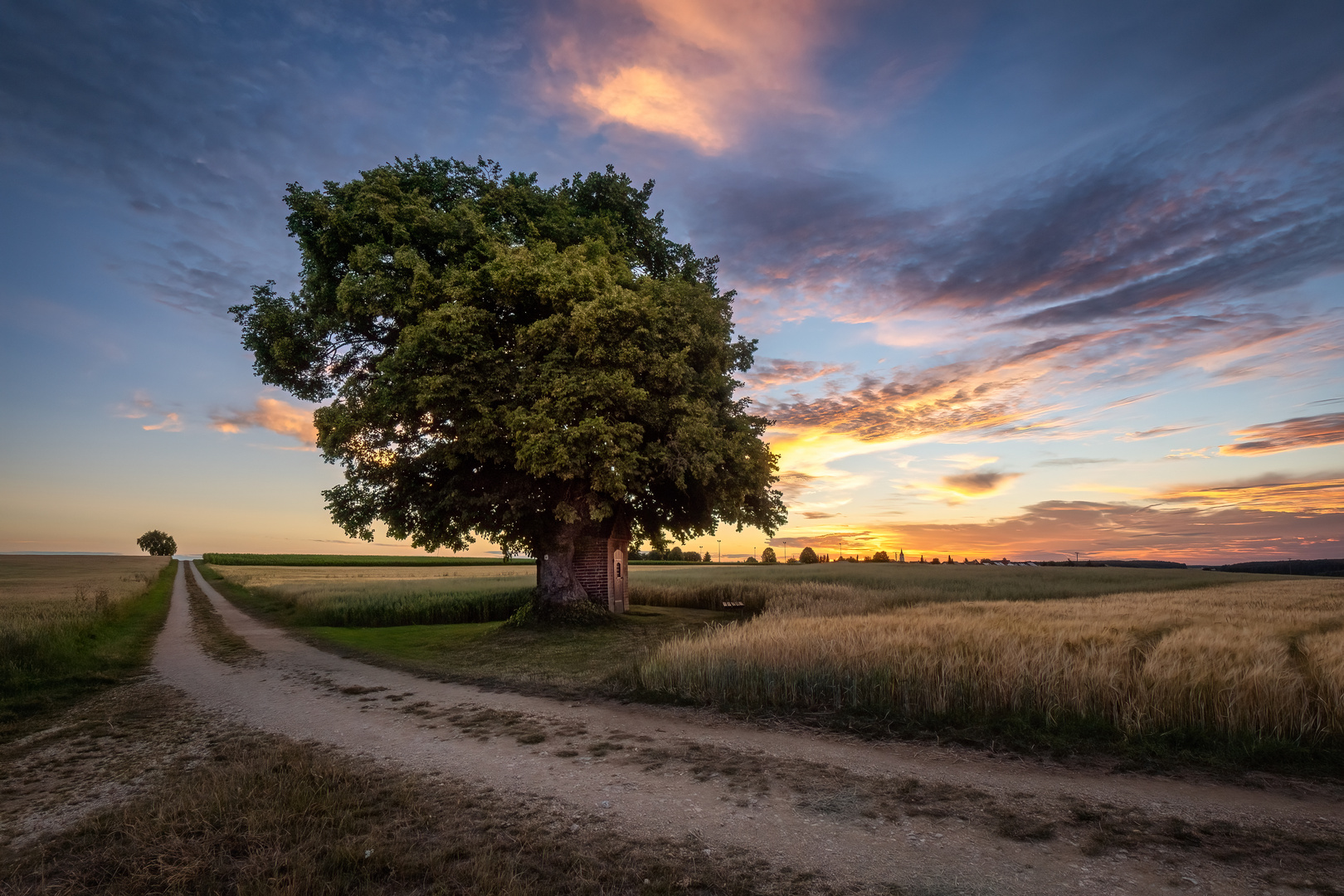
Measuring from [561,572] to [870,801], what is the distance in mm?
17244

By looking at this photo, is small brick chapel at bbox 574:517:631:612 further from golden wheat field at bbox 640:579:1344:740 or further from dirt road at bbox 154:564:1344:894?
dirt road at bbox 154:564:1344:894

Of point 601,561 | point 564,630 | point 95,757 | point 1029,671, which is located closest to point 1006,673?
point 1029,671

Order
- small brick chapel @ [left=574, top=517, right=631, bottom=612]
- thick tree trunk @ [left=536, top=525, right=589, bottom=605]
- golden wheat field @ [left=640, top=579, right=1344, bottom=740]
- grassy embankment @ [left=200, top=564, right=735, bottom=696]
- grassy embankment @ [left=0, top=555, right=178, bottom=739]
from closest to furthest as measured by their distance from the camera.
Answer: golden wheat field @ [left=640, top=579, right=1344, bottom=740]
grassy embankment @ [left=0, top=555, right=178, bottom=739]
grassy embankment @ [left=200, top=564, right=735, bottom=696]
thick tree trunk @ [left=536, top=525, right=589, bottom=605]
small brick chapel @ [left=574, top=517, right=631, bottom=612]

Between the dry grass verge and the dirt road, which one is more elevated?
the dry grass verge

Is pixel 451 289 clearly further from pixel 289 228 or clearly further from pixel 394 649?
pixel 394 649

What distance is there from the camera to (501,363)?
19.2m

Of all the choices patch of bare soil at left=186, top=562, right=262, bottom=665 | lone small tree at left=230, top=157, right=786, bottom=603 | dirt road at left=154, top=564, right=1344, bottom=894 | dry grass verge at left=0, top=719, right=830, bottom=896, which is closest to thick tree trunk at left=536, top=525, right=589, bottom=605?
lone small tree at left=230, top=157, right=786, bottom=603

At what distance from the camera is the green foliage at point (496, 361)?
18.2 meters

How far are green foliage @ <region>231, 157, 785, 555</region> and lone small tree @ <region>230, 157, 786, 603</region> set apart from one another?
0.22 ft

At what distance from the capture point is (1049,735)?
8.77 metres

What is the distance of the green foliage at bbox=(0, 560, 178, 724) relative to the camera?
1283 cm

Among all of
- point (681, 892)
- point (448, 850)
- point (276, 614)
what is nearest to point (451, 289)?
point (448, 850)

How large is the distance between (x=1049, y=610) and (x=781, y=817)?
17332 millimetres

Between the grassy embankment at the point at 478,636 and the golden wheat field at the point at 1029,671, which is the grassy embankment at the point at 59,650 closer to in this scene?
the grassy embankment at the point at 478,636
